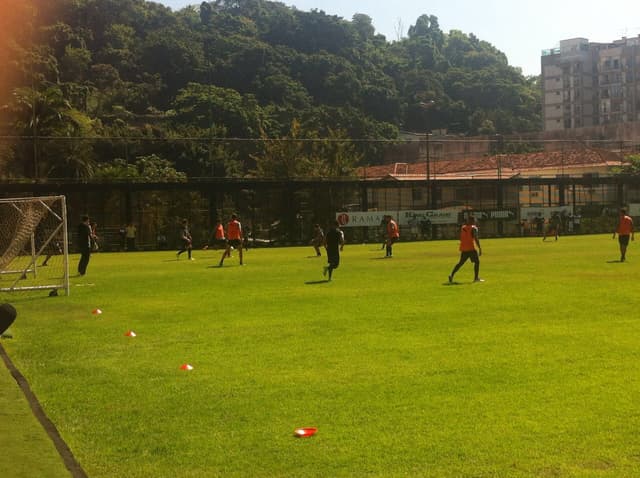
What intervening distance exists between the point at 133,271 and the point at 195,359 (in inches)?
737

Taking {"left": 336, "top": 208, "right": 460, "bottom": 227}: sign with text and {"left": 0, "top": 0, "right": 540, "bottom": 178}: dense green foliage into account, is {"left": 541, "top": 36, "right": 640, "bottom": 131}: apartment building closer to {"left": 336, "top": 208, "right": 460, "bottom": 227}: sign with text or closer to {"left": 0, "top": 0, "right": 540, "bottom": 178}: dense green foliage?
{"left": 0, "top": 0, "right": 540, "bottom": 178}: dense green foliage

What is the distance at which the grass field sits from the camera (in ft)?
21.1

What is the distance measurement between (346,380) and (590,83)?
12697cm

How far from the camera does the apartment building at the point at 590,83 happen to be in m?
124

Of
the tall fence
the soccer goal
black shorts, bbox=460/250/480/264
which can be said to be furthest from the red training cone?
the tall fence

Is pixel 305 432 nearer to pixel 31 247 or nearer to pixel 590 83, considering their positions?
pixel 31 247

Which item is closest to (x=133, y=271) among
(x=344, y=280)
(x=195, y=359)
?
(x=344, y=280)

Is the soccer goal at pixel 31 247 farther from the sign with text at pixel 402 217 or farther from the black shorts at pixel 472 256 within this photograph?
the sign with text at pixel 402 217

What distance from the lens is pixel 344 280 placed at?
22938mm

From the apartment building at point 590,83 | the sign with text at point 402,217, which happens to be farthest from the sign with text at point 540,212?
the apartment building at point 590,83

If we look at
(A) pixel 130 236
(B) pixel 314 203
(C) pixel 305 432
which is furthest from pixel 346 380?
(B) pixel 314 203

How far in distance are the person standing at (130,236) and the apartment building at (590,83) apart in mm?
90534

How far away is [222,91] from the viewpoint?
8562 centimetres

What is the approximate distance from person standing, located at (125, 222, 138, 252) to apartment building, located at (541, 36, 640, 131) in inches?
3564
